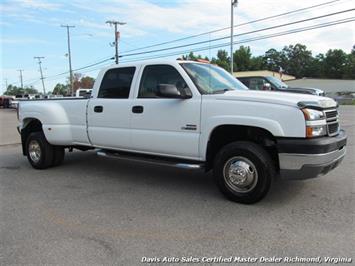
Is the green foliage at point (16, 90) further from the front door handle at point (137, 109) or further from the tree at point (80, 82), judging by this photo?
the front door handle at point (137, 109)

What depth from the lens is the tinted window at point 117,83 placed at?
6152 mm

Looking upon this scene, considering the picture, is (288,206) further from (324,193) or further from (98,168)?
(98,168)

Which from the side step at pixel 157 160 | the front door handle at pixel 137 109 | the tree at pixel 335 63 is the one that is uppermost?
the tree at pixel 335 63

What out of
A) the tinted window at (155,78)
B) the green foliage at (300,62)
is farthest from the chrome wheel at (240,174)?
the green foliage at (300,62)

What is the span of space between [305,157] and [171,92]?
195 centimetres

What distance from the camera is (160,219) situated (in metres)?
4.44

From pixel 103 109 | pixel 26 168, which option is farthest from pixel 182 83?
pixel 26 168

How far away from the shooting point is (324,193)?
5.30 metres

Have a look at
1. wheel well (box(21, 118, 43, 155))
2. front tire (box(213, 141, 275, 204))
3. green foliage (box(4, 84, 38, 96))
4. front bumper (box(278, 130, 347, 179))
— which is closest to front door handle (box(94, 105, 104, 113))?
wheel well (box(21, 118, 43, 155))

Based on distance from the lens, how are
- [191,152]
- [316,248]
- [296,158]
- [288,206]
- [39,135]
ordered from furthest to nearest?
1. [39,135]
2. [191,152]
3. [288,206]
4. [296,158]
5. [316,248]

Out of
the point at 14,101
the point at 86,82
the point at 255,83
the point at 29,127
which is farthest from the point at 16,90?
the point at 29,127

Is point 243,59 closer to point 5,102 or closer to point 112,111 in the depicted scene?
point 5,102

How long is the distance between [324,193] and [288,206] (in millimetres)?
836

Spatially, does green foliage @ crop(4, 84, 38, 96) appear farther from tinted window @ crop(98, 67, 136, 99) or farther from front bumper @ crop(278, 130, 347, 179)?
front bumper @ crop(278, 130, 347, 179)
